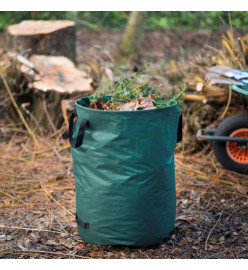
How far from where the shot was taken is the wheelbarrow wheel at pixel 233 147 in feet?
11.5

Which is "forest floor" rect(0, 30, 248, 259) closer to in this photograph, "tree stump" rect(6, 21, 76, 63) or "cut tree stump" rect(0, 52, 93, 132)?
"cut tree stump" rect(0, 52, 93, 132)

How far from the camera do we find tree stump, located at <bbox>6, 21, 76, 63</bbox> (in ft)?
15.4

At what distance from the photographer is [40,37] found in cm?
477

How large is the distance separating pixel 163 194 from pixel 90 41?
7.40m

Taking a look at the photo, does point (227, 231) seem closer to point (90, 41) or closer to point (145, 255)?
point (145, 255)

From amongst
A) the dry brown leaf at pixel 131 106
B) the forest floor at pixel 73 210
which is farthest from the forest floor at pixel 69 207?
the dry brown leaf at pixel 131 106

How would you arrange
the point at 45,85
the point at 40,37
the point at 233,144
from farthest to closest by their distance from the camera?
the point at 40,37 → the point at 45,85 → the point at 233,144

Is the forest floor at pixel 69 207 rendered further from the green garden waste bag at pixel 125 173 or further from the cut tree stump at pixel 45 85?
the cut tree stump at pixel 45 85

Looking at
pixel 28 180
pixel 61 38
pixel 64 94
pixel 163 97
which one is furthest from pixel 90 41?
pixel 163 97

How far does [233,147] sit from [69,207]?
63.1 inches

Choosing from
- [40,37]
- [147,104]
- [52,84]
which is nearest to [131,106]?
[147,104]

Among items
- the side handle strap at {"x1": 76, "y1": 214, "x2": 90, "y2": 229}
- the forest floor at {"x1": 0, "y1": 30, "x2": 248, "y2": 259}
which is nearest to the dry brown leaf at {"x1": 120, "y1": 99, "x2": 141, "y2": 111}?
the side handle strap at {"x1": 76, "y1": 214, "x2": 90, "y2": 229}

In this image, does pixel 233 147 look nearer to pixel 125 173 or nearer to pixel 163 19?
pixel 125 173

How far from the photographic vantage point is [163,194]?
226cm
